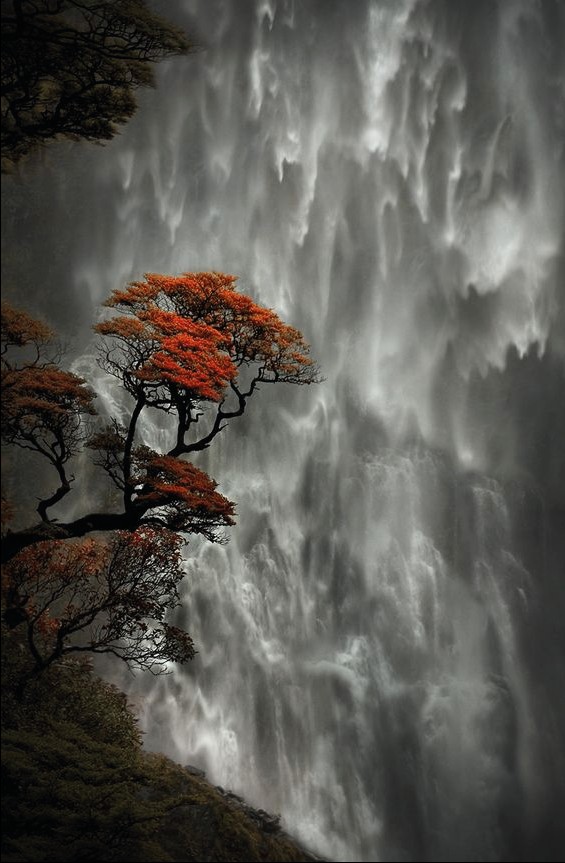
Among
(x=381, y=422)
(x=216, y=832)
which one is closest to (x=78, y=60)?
(x=216, y=832)

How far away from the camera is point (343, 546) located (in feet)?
73.1

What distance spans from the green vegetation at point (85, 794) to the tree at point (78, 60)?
29.9 ft

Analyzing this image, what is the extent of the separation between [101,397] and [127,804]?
18353 millimetres

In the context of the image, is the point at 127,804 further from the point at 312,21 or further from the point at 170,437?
the point at 312,21

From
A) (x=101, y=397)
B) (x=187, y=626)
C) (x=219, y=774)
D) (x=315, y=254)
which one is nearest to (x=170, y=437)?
(x=101, y=397)

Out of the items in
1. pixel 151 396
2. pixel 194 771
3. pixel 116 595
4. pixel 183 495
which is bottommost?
pixel 194 771

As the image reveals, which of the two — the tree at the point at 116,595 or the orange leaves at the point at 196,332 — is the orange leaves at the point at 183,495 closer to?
the orange leaves at the point at 196,332

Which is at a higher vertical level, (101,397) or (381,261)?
(381,261)

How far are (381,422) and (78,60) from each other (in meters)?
16.4

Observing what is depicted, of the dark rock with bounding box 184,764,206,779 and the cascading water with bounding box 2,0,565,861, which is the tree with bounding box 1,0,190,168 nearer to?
the cascading water with bounding box 2,0,565,861

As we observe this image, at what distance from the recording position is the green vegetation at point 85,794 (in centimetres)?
874

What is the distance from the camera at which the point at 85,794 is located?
8.97m

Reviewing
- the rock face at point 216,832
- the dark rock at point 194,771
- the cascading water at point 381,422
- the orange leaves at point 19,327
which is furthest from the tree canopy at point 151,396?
the cascading water at point 381,422

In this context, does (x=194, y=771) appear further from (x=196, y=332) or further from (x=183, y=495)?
(x=196, y=332)
